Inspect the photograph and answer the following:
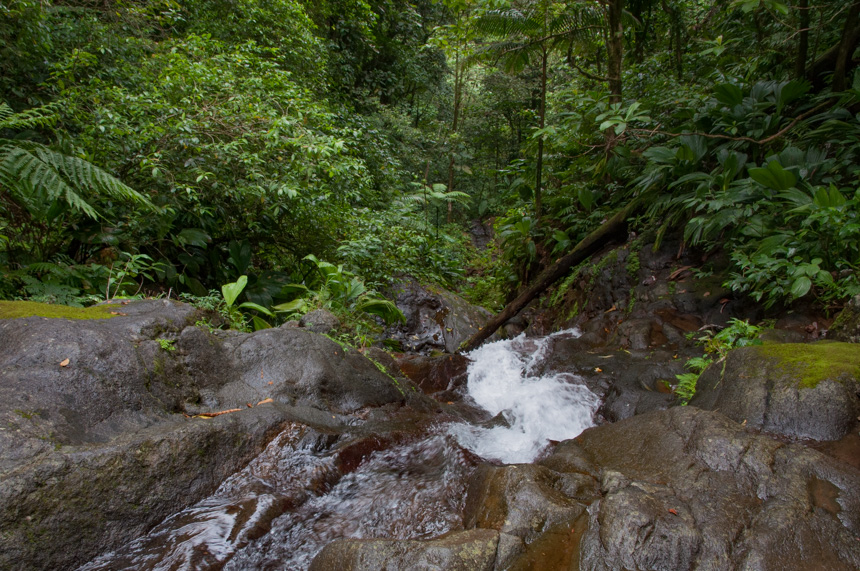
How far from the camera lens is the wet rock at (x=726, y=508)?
1.68 metres

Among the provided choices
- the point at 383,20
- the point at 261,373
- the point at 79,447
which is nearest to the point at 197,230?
the point at 261,373

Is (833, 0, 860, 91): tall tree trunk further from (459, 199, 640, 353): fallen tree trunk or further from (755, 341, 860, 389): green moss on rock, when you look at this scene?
(755, 341, 860, 389): green moss on rock

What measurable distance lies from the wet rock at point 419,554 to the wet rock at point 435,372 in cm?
332

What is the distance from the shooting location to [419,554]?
1.75 meters

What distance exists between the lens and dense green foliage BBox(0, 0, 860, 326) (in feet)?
12.9

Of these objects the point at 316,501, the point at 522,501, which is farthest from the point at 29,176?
the point at 522,501

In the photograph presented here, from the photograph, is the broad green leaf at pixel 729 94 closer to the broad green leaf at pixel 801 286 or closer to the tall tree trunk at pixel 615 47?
the tall tree trunk at pixel 615 47

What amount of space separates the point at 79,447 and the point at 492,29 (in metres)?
7.13

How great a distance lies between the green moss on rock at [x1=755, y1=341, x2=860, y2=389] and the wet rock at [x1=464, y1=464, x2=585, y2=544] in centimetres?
149

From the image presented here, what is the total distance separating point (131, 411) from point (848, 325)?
4.68 meters

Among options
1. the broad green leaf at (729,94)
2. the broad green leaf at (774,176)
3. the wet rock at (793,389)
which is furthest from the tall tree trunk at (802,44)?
the wet rock at (793,389)

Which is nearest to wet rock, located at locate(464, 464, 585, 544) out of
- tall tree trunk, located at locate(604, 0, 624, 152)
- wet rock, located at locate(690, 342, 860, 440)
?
wet rock, located at locate(690, 342, 860, 440)

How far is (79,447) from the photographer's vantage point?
2049 mm

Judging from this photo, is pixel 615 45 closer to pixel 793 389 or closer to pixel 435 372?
pixel 435 372
